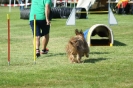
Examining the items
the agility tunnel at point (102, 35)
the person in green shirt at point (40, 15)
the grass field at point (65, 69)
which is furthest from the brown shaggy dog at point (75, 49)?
the agility tunnel at point (102, 35)

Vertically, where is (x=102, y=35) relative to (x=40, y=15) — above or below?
below

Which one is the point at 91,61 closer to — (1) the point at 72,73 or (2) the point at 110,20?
(1) the point at 72,73

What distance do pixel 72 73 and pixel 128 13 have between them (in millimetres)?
31235

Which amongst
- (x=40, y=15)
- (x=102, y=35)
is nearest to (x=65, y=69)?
(x=40, y=15)

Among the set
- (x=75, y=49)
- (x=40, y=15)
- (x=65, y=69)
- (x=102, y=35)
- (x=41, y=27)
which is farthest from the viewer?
(x=102, y=35)

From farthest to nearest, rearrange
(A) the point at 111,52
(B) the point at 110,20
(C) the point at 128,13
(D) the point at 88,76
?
(C) the point at 128,13, (B) the point at 110,20, (A) the point at 111,52, (D) the point at 88,76

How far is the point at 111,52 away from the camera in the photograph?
44.6ft

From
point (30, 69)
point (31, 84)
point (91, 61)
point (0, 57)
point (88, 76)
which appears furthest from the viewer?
point (0, 57)

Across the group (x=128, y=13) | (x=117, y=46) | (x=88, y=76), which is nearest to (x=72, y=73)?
(x=88, y=76)

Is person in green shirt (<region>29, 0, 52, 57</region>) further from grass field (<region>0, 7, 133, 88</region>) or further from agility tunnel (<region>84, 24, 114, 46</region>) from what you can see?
agility tunnel (<region>84, 24, 114, 46</region>)

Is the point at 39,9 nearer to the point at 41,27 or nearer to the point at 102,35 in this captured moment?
the point at 41,27

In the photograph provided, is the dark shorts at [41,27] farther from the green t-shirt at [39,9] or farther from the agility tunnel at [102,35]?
the agility tunnel at [102,35]

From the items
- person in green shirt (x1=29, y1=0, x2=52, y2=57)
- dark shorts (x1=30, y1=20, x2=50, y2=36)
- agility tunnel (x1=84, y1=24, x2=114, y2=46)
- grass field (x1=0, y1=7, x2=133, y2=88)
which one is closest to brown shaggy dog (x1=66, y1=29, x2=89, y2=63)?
grass field (x1=0, y1=7, x2=133, y2=88)

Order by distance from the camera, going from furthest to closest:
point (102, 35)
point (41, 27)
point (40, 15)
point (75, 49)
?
1. point (102, 35)
2. point (41, 27)
3. point (40, 15)
4. point (75, 49)
